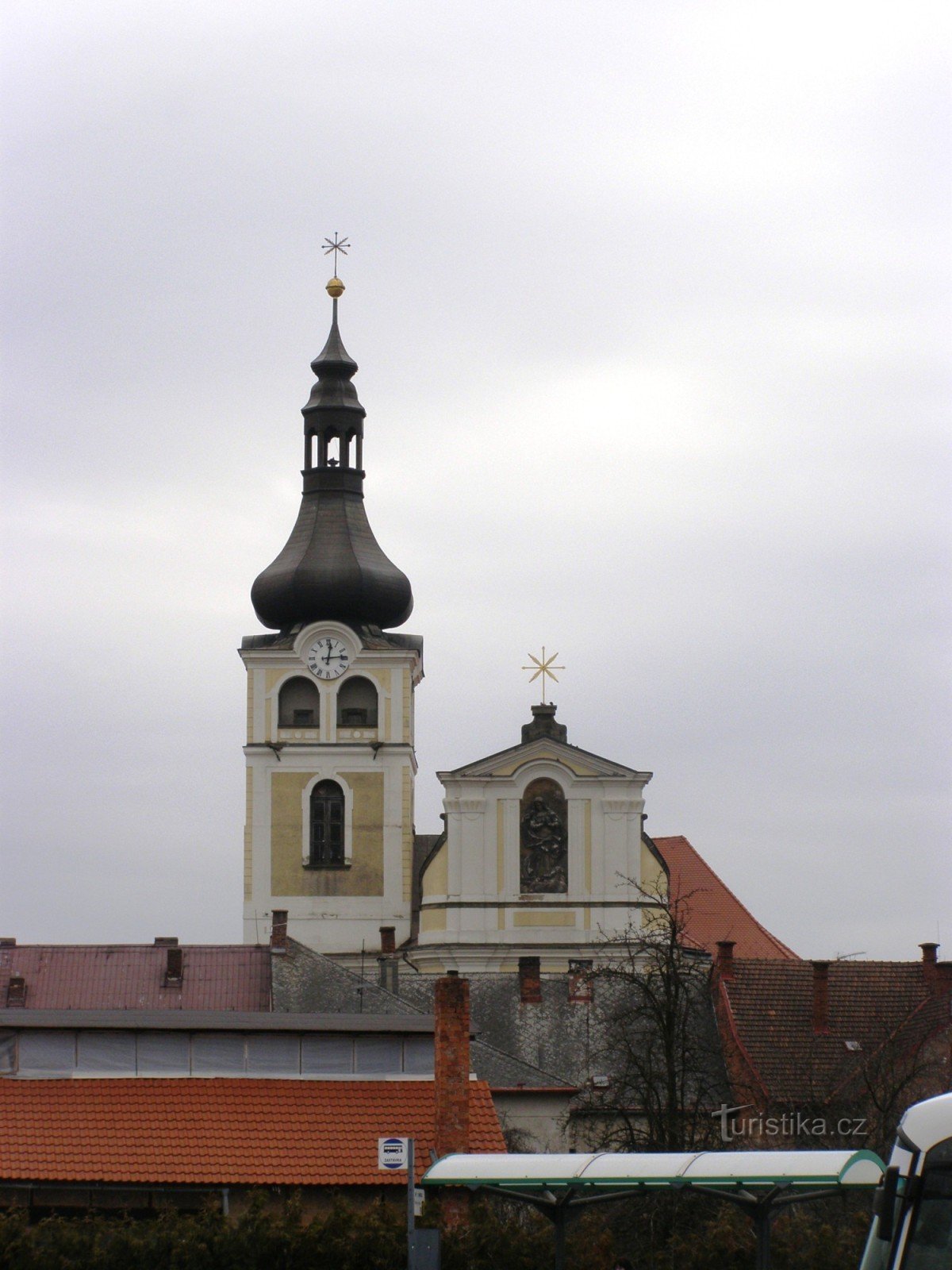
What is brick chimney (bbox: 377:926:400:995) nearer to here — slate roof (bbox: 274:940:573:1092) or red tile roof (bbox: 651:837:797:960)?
slate roof (bbox: 274:940:573:1092)

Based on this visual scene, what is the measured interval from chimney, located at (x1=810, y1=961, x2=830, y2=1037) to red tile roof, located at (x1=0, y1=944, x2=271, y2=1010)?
44.6 feet

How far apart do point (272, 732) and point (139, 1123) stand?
32889 mm

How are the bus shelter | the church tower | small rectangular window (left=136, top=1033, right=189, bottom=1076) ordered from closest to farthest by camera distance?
the bus shelter, small rectangular window (left=136, top=1033, right=189, bottom=1076), the church tower

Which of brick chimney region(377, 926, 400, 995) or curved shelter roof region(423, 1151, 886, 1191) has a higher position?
brick chimney region(377, 926, 400, 995)

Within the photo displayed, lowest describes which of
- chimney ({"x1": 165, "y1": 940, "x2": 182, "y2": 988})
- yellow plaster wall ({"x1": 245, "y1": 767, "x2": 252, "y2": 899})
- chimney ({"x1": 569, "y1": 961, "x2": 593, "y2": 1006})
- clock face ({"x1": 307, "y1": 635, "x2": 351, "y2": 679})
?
chimney ({"x1": 569, "y1": 961, "x2": 593, "y2": 1006})

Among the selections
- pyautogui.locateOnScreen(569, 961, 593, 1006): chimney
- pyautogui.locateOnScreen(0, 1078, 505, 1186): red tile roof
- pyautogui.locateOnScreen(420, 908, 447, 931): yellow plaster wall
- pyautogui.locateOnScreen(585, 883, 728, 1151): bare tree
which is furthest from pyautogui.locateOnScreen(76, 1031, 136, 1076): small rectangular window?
pyautogui.locateOnScreen(420, 908, 447, 931): yellow plaster wall

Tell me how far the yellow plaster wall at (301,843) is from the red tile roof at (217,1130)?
30455mm

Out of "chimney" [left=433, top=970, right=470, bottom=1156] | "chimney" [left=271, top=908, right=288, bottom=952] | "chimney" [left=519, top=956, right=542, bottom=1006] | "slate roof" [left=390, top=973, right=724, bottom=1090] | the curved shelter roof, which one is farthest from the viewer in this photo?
"chimney" [left=271, top=908, right=288, bottom=952]

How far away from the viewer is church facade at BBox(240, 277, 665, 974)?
60312mm

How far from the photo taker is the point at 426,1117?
107 ft

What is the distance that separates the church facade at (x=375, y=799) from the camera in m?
60.3

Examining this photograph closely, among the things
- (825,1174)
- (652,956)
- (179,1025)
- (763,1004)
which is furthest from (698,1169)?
(763,1004)

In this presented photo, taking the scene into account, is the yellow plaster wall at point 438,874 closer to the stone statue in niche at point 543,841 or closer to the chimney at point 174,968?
the stone statue in niche at point 543,841

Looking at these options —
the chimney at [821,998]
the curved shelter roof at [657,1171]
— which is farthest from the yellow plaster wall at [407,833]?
the curved shelter roof at [657,1171]
